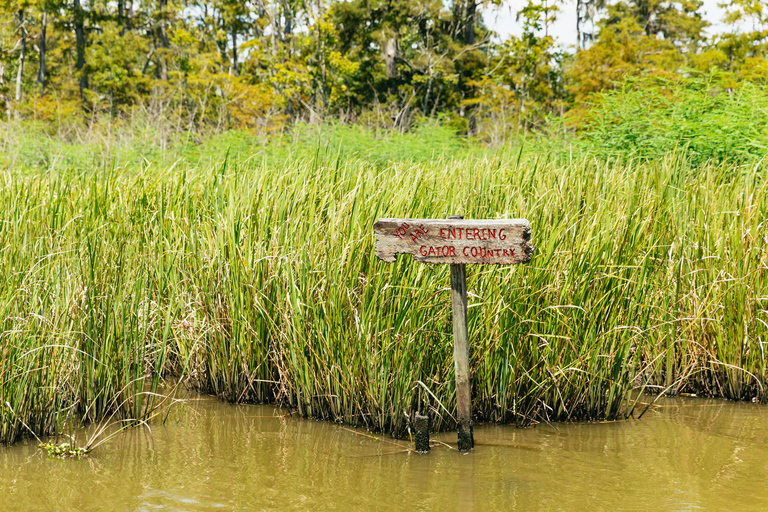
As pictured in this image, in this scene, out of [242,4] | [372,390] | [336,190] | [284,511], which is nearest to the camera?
[284,511]

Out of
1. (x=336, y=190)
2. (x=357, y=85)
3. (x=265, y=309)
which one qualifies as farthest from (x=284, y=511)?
(x=357, y=85)

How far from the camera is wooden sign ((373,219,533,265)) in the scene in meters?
3.01

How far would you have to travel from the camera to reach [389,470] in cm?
314

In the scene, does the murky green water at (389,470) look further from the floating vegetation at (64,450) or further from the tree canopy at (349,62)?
the tree canopy at (349,62)

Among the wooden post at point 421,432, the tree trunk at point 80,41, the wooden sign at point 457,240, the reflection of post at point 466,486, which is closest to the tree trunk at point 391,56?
the tree trunk at point 80,41

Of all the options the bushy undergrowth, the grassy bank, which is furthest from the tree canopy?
the grassy bank

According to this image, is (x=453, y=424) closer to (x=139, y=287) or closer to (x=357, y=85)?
(x=139, y=287)

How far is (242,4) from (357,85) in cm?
528

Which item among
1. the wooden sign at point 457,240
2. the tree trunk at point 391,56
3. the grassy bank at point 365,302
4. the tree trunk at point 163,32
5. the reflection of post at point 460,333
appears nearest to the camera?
the wooden sign at point 457,240

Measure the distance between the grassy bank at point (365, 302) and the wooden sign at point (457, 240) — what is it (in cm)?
35

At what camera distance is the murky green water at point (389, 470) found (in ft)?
A: 9.27

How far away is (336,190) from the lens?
441 centimetres

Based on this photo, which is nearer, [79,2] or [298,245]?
[298,245]

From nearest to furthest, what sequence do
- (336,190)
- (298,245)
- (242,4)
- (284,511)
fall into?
(284,511) < (298,245) < (336,190) < (242,4)
